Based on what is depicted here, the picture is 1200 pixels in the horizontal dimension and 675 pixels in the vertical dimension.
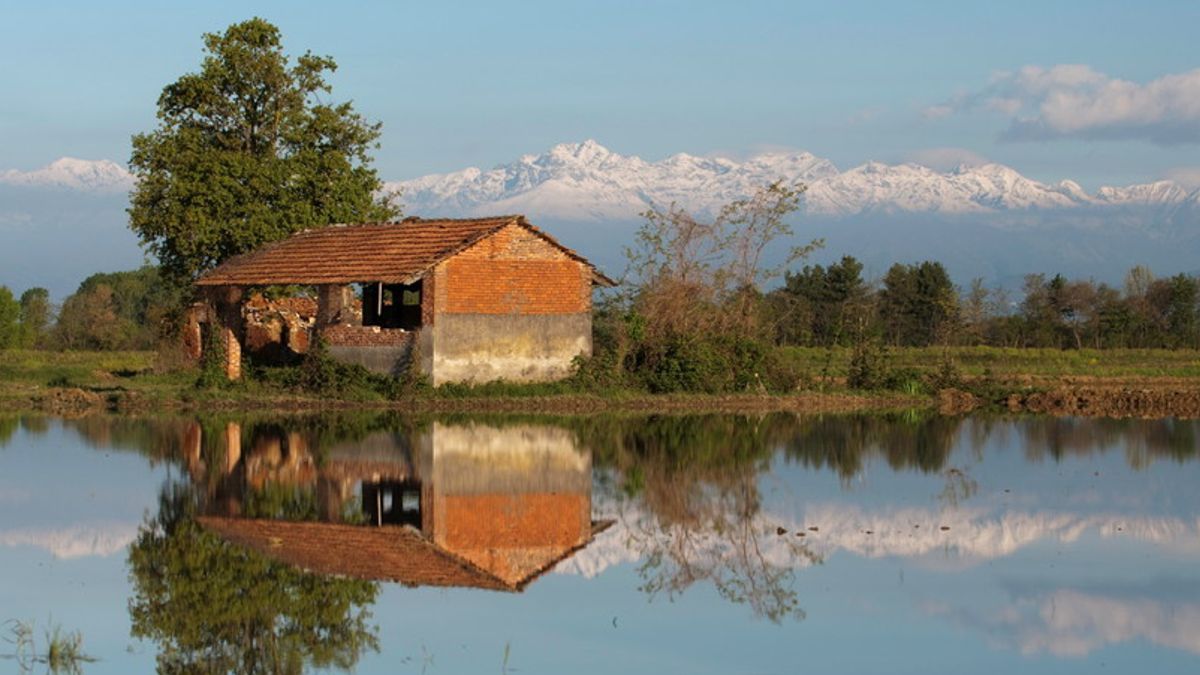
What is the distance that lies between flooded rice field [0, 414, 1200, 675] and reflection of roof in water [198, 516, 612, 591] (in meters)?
0.04

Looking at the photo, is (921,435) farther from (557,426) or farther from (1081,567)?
(1081,567)

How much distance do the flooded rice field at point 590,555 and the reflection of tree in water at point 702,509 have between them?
0.18 ft

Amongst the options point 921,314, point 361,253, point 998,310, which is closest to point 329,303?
point 361,253

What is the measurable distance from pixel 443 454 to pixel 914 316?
51.0m

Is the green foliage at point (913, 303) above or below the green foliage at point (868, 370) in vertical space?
above

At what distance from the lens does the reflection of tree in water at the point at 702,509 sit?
44.5 feet

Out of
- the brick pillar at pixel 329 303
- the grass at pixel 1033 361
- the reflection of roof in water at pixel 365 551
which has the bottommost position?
the reflection of roof in water at pixel 365 551

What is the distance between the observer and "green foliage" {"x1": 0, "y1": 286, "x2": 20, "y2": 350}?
5709 centimetres

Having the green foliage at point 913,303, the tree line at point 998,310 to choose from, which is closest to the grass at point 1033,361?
the tree line at point 998,310

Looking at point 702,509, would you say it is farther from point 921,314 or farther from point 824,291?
point 824,291

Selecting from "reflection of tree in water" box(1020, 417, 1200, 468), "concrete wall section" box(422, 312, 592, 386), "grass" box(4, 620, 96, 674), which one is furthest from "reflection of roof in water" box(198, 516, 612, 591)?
"concrete wall section" box(422, 312, 592, 386)

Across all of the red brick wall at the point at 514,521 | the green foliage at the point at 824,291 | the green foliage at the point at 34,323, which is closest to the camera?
the red brick wall at the point at 514,521

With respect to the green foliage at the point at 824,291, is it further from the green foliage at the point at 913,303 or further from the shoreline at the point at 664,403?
the shoreline at the point at 664,403

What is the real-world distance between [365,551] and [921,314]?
58.6m
